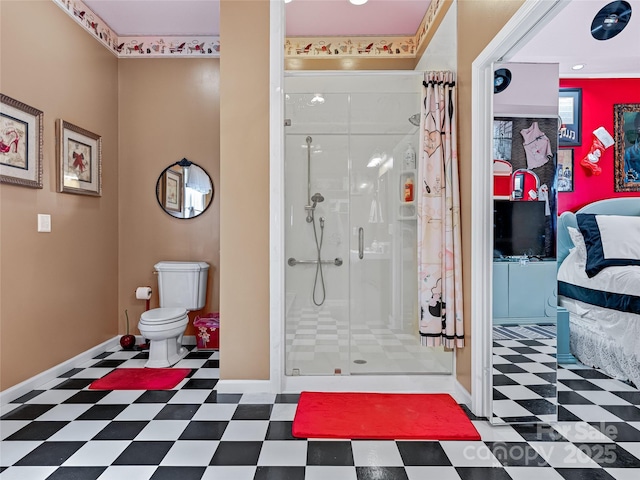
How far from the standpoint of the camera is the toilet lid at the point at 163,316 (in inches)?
116

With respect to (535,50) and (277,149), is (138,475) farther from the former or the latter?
(535,50)

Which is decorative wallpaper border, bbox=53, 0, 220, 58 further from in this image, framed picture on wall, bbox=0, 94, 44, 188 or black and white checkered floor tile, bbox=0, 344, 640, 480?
black and white checkered floor tile, bbox=0, 344, 640, 480

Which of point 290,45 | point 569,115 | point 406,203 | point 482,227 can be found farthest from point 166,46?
point 569,115

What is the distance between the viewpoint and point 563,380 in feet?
8.15

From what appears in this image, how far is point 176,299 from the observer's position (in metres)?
3.47

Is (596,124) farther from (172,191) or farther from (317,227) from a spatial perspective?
(172,191)

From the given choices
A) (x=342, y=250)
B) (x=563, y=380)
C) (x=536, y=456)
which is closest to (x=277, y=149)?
(x=342, y=250)

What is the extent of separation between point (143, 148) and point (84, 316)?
1608 mm

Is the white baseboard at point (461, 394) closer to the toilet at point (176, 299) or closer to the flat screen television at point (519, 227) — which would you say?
the flat screen television at point (519, 227)

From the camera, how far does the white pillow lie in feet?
7.34

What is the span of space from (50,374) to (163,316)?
82 centimetres

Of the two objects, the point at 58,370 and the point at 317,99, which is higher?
the point at 317,99

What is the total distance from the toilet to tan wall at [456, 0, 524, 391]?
84.6 inches

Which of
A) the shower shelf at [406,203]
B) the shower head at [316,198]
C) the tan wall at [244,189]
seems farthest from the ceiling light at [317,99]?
the shower shelf at [406,203]
